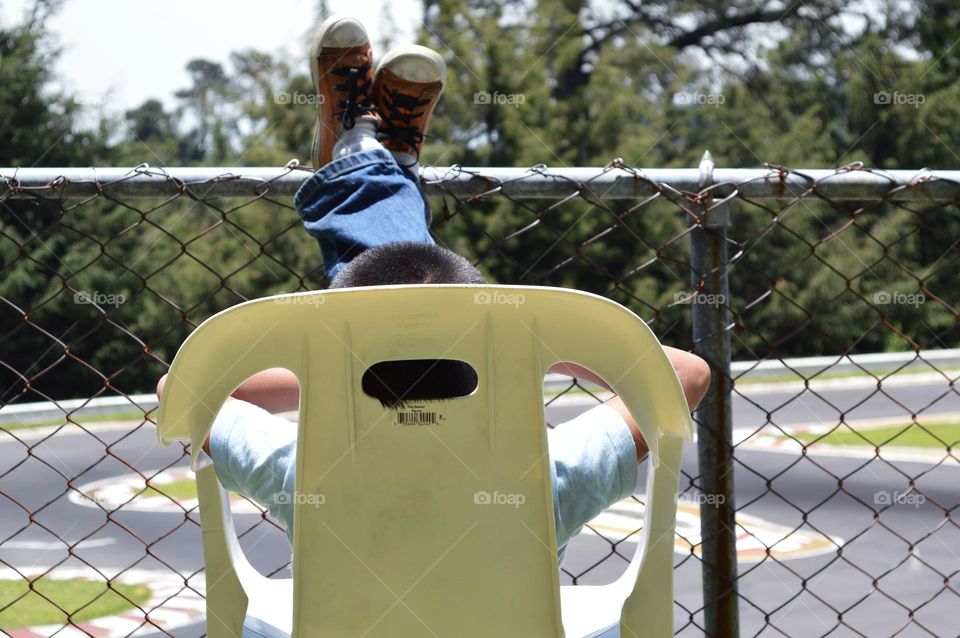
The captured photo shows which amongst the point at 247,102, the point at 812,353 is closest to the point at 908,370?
the point at 812,353

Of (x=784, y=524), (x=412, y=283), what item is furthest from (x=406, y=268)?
(x=784, y=524)

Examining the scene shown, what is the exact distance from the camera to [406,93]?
222cm

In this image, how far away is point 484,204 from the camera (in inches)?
581

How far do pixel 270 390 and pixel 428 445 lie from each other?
48 centimetres

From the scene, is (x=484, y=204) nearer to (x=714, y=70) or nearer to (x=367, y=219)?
(x=714, y=70)

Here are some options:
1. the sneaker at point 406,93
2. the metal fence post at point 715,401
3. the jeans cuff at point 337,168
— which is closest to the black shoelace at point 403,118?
the sneaker at point 406,93

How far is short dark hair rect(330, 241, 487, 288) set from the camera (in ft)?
4.68

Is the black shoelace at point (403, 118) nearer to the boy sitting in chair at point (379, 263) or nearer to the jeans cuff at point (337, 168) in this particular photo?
the boy sitting in chair at point (379, 263)

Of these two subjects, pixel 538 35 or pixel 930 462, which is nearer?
pixel 930 462

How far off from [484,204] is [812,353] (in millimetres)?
6277

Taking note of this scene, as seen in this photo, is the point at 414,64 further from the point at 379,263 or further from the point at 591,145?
the point at 591,145

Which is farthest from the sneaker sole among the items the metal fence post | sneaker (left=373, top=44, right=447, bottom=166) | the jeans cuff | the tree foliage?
the tree foliage

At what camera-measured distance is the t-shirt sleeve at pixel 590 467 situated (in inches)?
52.1

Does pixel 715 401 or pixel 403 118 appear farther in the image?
pixel 403 118
